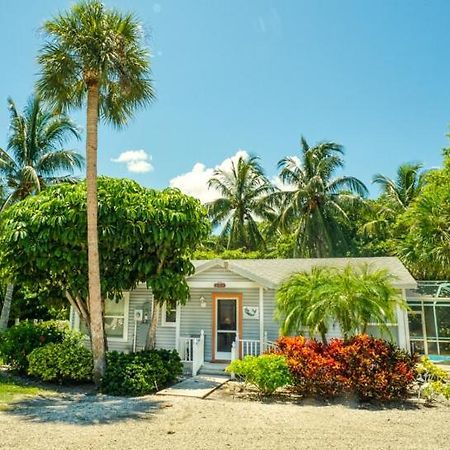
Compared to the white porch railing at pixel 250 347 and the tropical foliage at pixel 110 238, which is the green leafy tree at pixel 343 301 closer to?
the white porch railing at pixel 250 347

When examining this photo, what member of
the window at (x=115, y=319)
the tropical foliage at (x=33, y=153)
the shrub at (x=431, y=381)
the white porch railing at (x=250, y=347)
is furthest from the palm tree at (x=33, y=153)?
the shrub at (x=431, y=381)

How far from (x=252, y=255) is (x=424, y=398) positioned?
1854 centimetres

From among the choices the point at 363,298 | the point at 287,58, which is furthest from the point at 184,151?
the point at 363,298

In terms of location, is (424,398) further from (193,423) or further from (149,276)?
(149,276)

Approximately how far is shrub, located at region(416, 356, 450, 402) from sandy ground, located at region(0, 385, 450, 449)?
35cm

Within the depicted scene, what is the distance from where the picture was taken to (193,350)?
12164 mm

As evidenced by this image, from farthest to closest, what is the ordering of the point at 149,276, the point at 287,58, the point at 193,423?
the point at 287,58 → the point at 149,276 → the point at 193,423

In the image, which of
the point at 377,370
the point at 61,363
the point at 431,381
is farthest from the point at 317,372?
the point at 61,363

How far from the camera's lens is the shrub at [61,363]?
10.5m

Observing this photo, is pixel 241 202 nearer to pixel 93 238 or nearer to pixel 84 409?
pixel 93 238

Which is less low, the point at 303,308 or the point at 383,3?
the point at 383,3

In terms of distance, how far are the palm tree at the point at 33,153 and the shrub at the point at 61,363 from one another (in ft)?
35.9

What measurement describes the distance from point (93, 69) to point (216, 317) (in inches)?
334

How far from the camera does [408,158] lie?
29.9 metres
